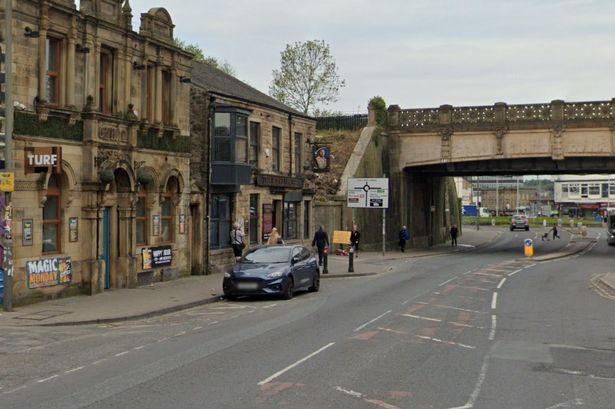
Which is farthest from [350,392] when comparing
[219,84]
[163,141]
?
[219,84]

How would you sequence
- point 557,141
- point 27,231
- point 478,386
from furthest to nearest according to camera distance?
1. point 557,141
2. point 27,231
3. point 478,386

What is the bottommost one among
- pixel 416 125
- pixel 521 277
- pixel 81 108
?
pixel 521 277

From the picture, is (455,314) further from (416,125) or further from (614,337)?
(416,125)

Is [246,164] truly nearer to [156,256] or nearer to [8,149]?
[156,256]

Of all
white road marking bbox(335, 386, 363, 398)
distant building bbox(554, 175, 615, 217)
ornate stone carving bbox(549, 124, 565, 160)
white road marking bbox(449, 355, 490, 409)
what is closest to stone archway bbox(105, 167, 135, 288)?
white road marking bbox(449, 355, 490, 409)

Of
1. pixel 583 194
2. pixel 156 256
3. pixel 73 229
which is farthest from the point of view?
pixel 583 194

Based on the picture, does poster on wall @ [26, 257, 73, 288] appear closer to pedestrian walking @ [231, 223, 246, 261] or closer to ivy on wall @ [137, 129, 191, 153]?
ivy on wall @ [137, 129, 191, 153]

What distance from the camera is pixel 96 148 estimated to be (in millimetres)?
19797

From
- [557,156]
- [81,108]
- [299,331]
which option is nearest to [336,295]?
[299,331]

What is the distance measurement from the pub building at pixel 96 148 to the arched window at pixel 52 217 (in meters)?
0.03

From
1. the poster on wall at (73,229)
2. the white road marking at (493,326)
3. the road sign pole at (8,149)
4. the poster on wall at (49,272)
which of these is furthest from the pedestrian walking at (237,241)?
the white road marking at (493,326)

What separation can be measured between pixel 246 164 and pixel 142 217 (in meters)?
5.76

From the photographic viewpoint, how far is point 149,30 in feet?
74.5

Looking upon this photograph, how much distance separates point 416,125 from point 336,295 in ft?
89.4
